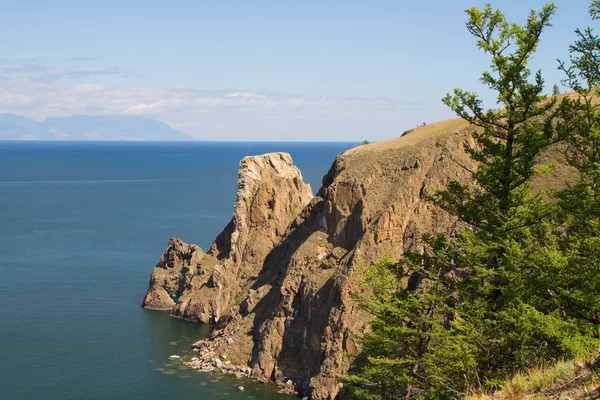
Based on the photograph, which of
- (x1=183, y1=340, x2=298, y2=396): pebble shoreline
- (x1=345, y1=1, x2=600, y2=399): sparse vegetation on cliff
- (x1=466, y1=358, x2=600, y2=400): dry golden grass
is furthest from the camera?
(x1=183, y1=340, x2=298, y2=396): pebble shoreline

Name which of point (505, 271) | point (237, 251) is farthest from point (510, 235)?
point (237, 251)

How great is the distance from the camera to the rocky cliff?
7175 centimetres

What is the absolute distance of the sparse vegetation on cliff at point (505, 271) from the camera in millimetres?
30219

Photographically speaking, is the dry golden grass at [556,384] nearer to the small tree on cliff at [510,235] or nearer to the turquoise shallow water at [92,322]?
the small tree on cliff at [510,235]

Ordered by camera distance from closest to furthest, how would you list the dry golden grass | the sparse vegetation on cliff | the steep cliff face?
the dry golden grass → the sparse vegetation on cliff → the steep cliff face

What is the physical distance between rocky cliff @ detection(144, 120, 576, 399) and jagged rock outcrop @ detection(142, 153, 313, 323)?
0.15m

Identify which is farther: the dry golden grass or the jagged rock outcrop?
the jagged rock outcrop

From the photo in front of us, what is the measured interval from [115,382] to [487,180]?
162ft

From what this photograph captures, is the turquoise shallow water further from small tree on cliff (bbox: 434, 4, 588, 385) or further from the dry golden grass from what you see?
the dry golden grass

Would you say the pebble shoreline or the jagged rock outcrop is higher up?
the jagged rock outcrop

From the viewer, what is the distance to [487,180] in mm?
33656

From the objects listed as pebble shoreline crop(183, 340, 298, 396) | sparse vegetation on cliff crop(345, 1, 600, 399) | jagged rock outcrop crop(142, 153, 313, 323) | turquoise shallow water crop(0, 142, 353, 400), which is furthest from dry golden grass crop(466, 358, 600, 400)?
jagged rock outcrop crop(142, 153, 313, 323)

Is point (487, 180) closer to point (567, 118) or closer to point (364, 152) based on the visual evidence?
point (567, 118)

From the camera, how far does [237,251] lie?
323 feet
